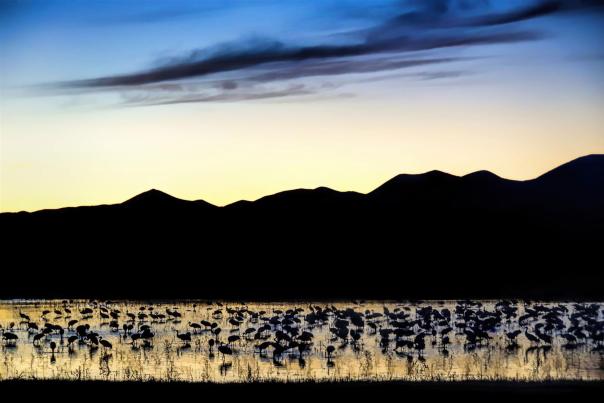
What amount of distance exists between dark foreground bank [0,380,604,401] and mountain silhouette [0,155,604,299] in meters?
56.0

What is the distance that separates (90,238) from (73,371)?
82.6 m

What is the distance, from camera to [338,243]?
97500mm

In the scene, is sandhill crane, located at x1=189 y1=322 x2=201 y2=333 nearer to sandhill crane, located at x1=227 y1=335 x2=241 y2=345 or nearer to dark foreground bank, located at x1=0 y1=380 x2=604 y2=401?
sandhill crane, located at x1=227 y1=335 x2=241 y2=345

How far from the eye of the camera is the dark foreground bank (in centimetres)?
1642

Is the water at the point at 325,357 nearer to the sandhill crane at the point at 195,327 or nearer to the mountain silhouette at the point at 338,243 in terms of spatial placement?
the sandhill crane at the point at 195,327

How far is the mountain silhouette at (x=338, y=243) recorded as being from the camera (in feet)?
272

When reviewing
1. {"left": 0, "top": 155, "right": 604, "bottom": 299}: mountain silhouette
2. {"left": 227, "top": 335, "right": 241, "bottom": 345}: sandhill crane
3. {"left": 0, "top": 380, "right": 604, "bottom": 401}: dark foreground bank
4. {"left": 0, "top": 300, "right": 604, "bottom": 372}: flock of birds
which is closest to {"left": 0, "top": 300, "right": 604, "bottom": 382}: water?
→ {"left": 0, "top": 300, "right": 604, "bottom": 372}: flock of birds

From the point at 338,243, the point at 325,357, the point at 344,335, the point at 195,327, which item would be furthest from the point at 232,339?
the point at 338,243

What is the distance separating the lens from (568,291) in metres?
75.8

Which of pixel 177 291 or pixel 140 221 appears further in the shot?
pixel 140 221

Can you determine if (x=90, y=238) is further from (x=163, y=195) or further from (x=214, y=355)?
(x=214, y=355)

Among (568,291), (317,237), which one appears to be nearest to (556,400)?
(568,291)

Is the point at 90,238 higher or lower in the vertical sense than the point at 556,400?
higher

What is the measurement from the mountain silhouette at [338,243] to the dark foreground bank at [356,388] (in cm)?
5605
